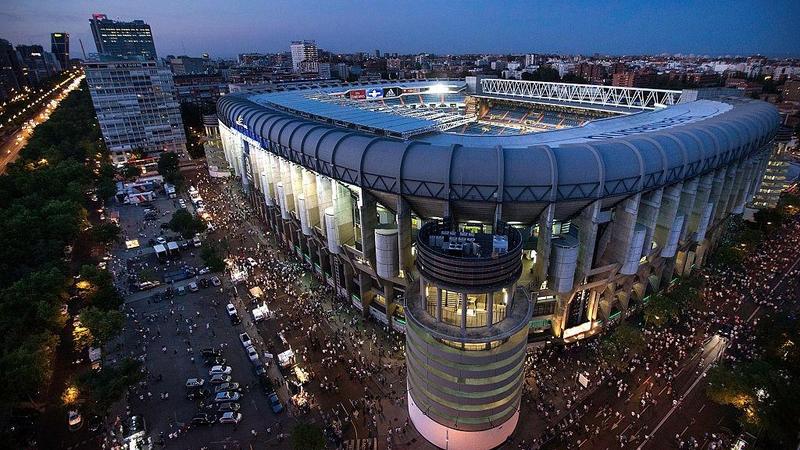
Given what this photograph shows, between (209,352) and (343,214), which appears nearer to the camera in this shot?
(209,352)

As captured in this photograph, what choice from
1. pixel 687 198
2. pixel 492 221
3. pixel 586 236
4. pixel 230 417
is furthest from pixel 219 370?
pixel 687 198

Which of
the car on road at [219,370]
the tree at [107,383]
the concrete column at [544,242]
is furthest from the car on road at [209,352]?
the concrete column at [544,242]

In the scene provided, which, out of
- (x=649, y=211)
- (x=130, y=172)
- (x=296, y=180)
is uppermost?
(x=296, y=180)

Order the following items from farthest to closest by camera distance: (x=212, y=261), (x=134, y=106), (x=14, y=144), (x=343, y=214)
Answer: (x=14, y=144) < (x=134, y=106) < (x=212, y=261) < (x=343, y=214)

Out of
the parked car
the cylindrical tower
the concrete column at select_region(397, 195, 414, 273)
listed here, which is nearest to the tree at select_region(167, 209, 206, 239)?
the parked car

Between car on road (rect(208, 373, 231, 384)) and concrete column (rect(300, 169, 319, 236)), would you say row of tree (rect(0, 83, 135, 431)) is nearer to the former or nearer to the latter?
car on road (rect(208, 373, 231, 384))

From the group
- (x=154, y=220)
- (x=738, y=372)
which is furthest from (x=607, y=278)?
(x=154, y=220)

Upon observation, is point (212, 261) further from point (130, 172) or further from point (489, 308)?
point (130, 172)
